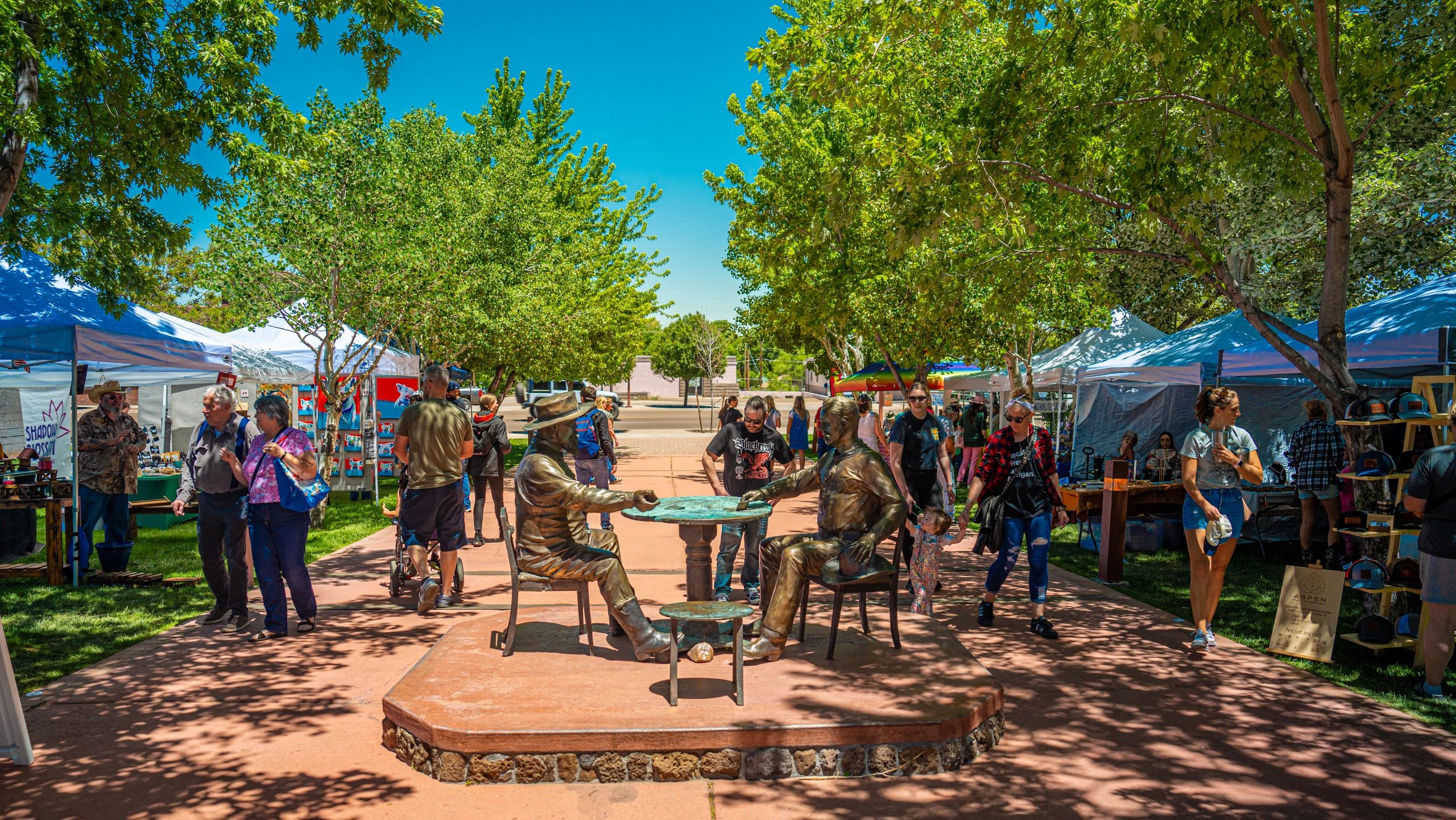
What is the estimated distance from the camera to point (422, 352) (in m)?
20.2

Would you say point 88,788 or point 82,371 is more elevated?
point 82,371

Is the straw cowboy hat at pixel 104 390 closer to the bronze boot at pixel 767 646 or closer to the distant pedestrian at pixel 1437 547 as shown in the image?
the bronze boot at pixel 767 646

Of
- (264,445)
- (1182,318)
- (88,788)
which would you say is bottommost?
(88,788)

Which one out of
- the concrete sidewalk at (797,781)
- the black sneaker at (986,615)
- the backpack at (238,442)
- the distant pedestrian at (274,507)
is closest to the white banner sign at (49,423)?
the backpack at (238,442)

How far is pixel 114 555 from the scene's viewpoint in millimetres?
8406

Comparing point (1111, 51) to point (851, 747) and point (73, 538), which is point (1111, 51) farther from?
point (73, 538)

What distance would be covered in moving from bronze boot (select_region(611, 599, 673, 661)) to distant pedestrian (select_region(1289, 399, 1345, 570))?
6.36 meters

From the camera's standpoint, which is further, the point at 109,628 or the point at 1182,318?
the point at 1182,318

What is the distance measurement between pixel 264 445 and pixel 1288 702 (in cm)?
668

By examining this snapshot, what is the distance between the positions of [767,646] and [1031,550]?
2.46 m

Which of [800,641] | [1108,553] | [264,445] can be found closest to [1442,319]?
[1108,553]

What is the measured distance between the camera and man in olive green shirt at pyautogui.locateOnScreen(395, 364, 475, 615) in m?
7.01

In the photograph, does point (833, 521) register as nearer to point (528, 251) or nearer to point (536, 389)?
point (528, 251)

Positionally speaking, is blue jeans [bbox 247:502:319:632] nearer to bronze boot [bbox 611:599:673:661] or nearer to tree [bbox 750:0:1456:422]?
bronze boot [bbox 611:599:673:661]
